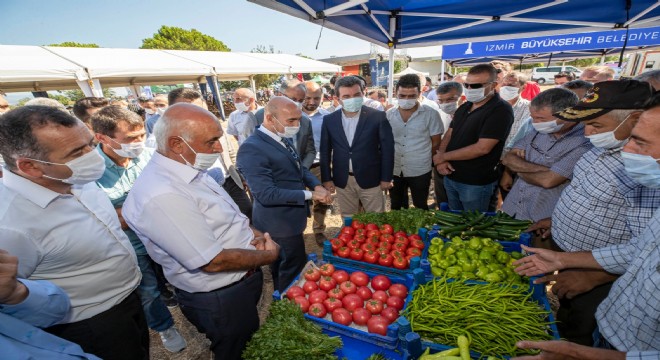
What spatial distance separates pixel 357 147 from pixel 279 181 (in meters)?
1.47

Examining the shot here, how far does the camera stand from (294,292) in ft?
7.67

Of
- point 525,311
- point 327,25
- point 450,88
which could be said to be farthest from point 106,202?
point 450,88

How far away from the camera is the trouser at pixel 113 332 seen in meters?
1.77

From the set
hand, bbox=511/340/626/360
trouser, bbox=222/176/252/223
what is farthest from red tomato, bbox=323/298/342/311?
trouser, bbox=222/176/252/223

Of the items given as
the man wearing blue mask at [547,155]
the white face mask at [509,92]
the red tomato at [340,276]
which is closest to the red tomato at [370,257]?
the red tomato at [340,276]

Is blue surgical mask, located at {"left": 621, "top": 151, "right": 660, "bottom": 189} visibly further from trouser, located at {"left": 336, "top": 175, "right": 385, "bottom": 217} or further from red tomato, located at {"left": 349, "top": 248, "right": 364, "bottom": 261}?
trouser, located at {"left": 336, "top": 175, "right": 385, "bottom": 217}

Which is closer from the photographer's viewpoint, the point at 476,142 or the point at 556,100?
the point at 556,100

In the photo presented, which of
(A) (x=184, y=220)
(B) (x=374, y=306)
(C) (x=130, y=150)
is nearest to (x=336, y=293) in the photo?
(B) (x=374, y=306)

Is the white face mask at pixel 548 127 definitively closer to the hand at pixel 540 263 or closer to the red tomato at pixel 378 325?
the hand at pixel 540 263

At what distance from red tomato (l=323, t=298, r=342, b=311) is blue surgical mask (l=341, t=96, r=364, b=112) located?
8.53 ft

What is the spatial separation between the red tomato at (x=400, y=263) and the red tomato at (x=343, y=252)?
466mm

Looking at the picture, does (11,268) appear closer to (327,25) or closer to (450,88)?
(327,25)

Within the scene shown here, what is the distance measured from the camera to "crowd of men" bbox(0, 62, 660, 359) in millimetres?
1467

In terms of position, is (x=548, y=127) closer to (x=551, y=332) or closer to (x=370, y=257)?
(x=551, y=332)
